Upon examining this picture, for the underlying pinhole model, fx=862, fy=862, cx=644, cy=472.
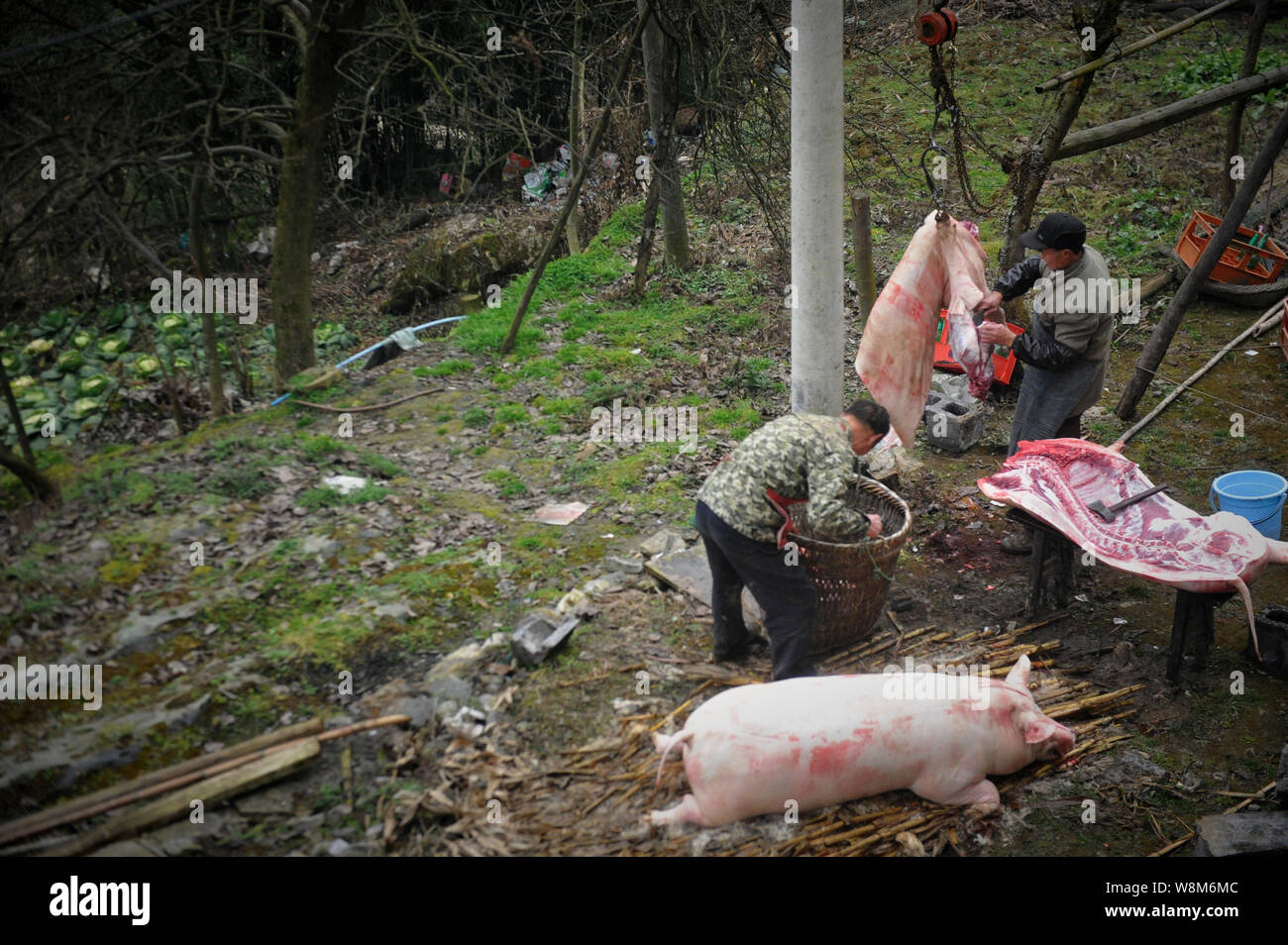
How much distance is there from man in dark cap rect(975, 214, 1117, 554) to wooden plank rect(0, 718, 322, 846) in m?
4.69

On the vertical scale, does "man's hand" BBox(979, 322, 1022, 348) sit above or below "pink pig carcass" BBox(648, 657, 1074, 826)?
above

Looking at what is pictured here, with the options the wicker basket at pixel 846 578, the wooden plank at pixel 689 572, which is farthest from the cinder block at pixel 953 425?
the wooden plank at pixel 689 572

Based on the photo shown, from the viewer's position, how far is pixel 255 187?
10508 millimetres

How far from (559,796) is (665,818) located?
1.92ft

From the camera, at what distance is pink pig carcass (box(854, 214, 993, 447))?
17.8 feet

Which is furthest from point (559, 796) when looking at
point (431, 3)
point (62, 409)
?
point (431, 3)

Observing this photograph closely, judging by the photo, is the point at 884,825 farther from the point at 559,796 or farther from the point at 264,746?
the point at 264,746

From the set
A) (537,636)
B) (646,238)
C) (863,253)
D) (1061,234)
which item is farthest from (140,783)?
(646,238)

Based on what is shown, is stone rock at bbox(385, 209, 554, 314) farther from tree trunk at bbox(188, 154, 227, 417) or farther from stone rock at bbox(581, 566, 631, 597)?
stone rock at bbox(581, 566, 631, 597)

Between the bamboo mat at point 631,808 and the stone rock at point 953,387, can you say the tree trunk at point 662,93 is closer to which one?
the stone rock at point 953,387

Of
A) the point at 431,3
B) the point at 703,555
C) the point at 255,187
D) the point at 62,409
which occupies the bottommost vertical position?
the point at 703,555

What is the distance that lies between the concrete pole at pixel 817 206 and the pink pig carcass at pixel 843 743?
6.93 feet

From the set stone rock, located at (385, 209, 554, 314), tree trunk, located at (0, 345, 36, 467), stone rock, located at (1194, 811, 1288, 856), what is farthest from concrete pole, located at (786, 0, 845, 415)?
stone rock, located at (385, 209, 554, 314)

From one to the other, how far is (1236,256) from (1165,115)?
2.82 metres
